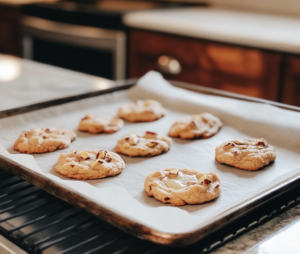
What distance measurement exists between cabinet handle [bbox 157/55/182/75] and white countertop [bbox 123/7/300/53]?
0.55 ft

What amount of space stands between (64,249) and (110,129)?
80 centimetres

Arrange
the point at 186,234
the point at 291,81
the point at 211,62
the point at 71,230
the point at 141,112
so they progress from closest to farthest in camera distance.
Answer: the point at 186,234, the point at 71,230, the point at 141,112, the point at 291,81, the point at 211,62

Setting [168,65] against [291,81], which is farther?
[168,65]

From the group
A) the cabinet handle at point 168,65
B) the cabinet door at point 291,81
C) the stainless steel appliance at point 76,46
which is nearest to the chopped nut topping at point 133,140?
the cabinet door at point 291,81

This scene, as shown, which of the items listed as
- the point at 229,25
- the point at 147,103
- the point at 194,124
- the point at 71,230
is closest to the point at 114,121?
the point at 147,103

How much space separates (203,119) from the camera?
5.47 feet

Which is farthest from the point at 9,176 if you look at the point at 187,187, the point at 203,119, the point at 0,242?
the point at 203,119

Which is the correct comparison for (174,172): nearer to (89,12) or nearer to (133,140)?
(133,140)

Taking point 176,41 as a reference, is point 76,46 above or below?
below

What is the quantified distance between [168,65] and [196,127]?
1.24 m

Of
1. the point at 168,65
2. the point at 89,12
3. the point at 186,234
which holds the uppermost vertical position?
the point at 89,12

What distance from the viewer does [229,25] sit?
8.72ft

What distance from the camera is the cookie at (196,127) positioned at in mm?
1595

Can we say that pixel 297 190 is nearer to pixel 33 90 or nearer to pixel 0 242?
pixel 0 242
